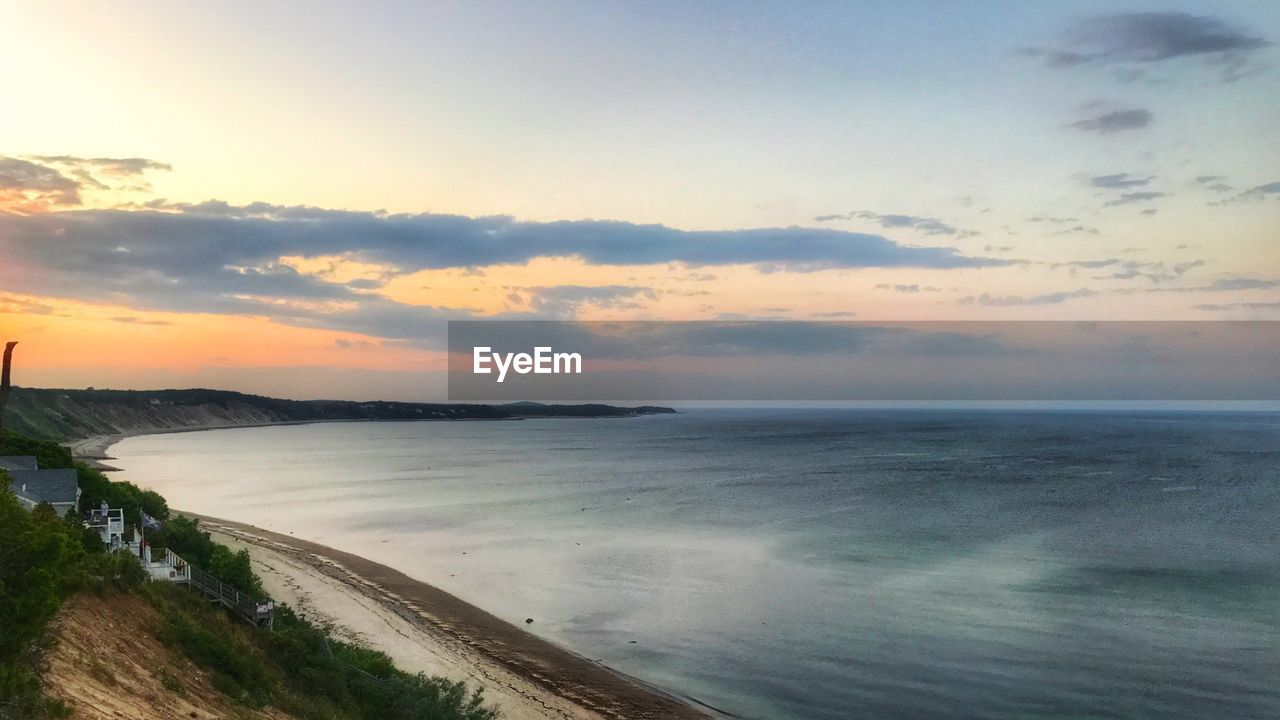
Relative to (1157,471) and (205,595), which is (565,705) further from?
(1157,471)

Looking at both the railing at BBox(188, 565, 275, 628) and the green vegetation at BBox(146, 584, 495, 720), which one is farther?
the railing at BBox(188, 565, 275, 628)

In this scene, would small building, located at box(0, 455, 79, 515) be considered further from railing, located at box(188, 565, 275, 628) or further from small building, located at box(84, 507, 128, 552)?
railing, located at box(188, 565, 275, 628)

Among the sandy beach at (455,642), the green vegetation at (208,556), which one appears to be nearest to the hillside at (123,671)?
the green vegetation at (208,556)

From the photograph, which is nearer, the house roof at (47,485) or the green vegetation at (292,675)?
the green vegetation at (292,675)

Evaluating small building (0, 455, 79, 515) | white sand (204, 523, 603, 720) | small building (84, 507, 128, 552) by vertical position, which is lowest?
white sand (204, 523, 603, 720)

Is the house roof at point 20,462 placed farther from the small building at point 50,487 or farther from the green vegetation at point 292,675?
the green vegetation at point 292,675

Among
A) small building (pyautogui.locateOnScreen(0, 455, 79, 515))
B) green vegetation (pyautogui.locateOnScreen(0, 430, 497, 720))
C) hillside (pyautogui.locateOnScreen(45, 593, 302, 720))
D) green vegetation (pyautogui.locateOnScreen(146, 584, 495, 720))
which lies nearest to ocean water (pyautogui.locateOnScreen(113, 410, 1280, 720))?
green vegetation (pyautogui.locateOnScreen(146, 584, 495, 720))

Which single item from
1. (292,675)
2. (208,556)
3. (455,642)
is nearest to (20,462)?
(208,556)
